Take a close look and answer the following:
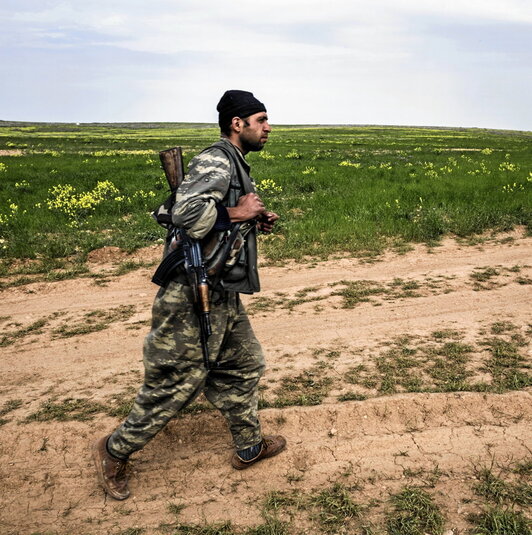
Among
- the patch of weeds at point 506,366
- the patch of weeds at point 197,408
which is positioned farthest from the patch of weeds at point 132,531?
the patch of weeds at point 506,366

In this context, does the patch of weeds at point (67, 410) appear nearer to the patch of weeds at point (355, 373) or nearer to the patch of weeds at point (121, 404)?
the patch of weeds at point (121, 404)

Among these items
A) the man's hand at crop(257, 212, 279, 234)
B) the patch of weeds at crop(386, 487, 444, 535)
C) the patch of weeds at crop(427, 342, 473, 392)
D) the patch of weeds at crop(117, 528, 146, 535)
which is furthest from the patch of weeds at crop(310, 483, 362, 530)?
the man's hand at crop(257, 212, 279, 234)

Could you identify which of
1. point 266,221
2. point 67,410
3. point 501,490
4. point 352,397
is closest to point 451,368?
point 352,397

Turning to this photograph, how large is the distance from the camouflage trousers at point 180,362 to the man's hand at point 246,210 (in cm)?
49

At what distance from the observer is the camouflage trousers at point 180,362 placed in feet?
9.72

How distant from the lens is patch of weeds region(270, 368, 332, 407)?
13.4 feet

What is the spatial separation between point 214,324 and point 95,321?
144 inches

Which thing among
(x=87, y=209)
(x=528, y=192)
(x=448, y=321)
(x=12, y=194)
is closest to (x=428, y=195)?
(x=528, y=192)

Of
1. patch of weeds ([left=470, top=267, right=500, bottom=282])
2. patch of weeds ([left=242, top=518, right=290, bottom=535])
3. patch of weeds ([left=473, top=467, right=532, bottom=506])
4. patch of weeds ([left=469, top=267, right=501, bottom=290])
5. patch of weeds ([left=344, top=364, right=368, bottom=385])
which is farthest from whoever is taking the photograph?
patch of weeds ([left=470, top=267, right=500, bottom=282])

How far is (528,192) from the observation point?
40.7 ft

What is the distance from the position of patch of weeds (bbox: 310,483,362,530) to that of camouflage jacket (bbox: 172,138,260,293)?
1.34 metres

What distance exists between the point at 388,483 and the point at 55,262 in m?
6.91

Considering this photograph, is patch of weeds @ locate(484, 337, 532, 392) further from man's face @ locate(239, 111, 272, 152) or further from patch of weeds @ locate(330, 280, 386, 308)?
man's face @ locate(239, 111, 272, 152)

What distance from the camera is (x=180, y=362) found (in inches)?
117
